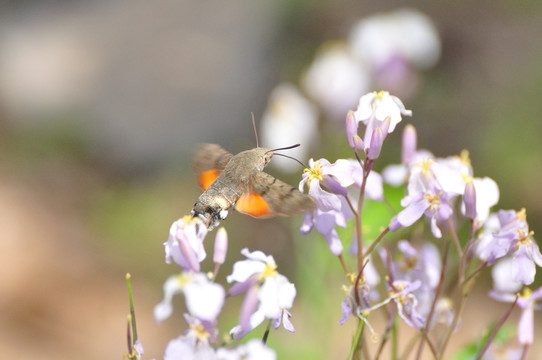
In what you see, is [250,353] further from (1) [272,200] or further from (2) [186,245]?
(1) [272,200]

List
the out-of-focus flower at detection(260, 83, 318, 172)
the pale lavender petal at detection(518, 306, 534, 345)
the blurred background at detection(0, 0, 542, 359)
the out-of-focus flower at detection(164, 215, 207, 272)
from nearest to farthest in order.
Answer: the out-of-focus flower at detection(164, 215, 207, 272) < the pale lavender petal at detection(518, 306, 534, 345) < the out-of-focus flower at detection(260, 83, 318, 172) < the blurred background at detection(0, 0, 542, 359)

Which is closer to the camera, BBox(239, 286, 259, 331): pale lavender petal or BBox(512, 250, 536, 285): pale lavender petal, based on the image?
BBox(239, 286, 259, 331): pale lavender petal

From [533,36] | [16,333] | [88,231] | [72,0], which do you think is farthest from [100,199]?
[533,36]

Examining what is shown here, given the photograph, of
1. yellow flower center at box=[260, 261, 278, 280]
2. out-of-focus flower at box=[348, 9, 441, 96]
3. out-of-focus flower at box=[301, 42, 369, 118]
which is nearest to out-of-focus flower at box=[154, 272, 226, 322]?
yellow flower center at box=[260, 261, 278, 280]

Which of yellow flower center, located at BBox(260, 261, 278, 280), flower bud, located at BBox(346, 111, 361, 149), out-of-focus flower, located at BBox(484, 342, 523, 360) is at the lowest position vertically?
out-of-focus flower, located at BBox(484, 342, 523, 360)

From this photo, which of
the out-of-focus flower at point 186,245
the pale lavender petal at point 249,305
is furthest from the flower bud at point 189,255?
the pale lavender petal at point 249,305

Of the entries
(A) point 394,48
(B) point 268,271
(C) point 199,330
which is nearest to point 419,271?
(B) point 268,271

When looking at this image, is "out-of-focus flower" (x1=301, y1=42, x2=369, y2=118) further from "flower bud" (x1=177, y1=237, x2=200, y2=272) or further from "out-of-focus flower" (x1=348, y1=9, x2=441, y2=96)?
"flower bud" (x1=177, y1=237, x2=200, y2=272)

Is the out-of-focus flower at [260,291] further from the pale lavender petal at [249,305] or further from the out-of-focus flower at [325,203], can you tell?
the out-of-focus flower at [325,203]
